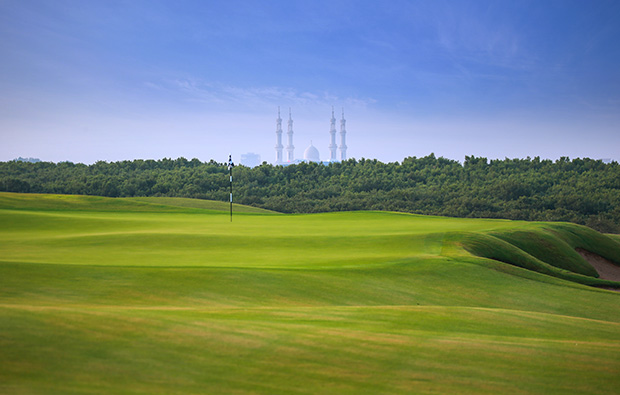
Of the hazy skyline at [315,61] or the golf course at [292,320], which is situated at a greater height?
the hazy skyline at [315,61]

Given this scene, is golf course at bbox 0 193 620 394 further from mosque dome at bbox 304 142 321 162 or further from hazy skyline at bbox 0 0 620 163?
mosque dome at bbox 304 142 321 162

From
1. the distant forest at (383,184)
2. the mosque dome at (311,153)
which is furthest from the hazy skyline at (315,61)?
the mosque dome at (311,153)

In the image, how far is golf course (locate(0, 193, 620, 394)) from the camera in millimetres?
5059

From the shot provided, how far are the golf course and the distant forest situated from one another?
4678cm

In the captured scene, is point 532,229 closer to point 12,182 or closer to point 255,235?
point 255,235

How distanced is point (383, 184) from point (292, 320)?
70.5m

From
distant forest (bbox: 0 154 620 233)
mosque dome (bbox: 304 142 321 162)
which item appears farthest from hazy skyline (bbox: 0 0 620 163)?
mosque dome (bbox: 304 142 321 162)

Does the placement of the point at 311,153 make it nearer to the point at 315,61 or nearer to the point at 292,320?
the point at 315,61

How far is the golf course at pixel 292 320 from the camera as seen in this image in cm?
506

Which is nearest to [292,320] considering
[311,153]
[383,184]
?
[383,184]

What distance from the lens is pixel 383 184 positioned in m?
76.8

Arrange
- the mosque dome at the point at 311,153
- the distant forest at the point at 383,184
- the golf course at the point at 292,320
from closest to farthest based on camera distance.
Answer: the golf course at the point at 292,320, the distant forest at the point at 383,184, the mosque dome at the point at 311,153

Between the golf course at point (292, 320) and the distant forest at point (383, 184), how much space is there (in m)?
46.8

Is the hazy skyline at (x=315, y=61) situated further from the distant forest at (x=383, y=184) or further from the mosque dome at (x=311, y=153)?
the mosque dome at (x=311, y=153)
